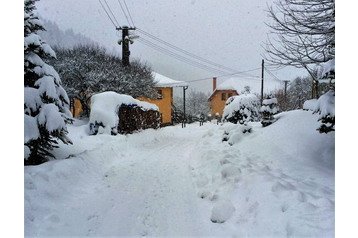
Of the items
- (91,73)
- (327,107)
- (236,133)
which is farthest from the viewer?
(91,73)

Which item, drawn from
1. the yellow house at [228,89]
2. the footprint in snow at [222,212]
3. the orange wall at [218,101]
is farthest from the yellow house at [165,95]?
the footprint in snow at [222,212]

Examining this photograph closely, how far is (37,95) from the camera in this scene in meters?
5.16

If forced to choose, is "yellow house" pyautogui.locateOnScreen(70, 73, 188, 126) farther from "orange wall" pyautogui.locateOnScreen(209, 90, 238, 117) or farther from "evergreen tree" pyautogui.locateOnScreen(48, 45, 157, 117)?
"orange wall" pyautogui.locateOnScreen(209, 90, 238, 117)

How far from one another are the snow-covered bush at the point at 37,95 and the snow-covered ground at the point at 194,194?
0.53m

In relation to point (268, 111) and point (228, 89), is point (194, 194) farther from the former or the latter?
point (228, 89)

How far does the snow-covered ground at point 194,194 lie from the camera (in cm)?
356

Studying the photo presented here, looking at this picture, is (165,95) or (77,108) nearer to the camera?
(77,108)

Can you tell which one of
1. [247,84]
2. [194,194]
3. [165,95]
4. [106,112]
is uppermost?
[247,84]

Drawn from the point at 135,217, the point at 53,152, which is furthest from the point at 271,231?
the point at 53,152

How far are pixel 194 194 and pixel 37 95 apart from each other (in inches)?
126

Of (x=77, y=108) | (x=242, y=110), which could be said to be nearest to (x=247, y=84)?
(x=242, y=110)

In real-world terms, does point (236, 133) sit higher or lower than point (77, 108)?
lower

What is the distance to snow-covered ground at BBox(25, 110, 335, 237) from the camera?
3559mm
